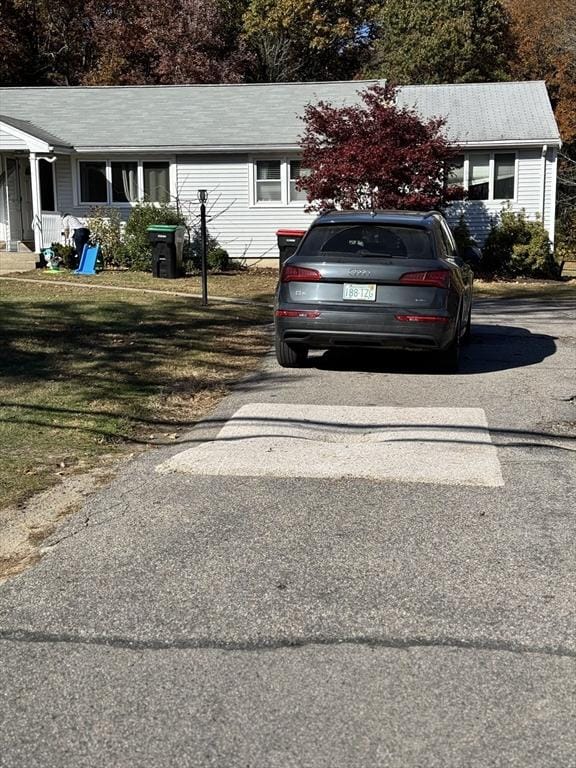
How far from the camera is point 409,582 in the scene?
4461 mm

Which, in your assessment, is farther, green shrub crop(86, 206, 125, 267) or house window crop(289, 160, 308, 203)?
house window crop(289, 160, 308, 203)

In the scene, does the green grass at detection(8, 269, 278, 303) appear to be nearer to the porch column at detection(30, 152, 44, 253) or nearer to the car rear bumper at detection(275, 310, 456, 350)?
the porch column at detection(30, 152, 44, 253)

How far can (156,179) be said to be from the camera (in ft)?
85.3

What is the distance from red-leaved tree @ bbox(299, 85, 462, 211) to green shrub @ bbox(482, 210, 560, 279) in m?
2.09

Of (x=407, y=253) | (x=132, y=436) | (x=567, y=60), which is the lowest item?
(x=132, y=436)

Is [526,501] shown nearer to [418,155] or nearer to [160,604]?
[160,604]

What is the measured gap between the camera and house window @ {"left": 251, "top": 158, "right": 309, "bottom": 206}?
83.4ft

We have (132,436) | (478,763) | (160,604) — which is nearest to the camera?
(478,763)

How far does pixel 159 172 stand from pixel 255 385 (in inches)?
696

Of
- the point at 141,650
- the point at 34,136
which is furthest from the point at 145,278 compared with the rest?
the point at 141,650

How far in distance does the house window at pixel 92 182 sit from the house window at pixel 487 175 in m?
9.16

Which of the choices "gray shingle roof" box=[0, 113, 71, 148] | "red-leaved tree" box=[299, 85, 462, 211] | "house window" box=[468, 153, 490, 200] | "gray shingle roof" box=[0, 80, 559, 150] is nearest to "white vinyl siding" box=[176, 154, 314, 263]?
"gray shingle roof" box=[0, 80, 559, 150]

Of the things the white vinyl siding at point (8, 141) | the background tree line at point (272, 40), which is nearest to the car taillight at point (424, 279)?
the white vinyl siding at point (8, 141)

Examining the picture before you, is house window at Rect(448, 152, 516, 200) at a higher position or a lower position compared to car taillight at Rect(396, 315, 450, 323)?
higher
